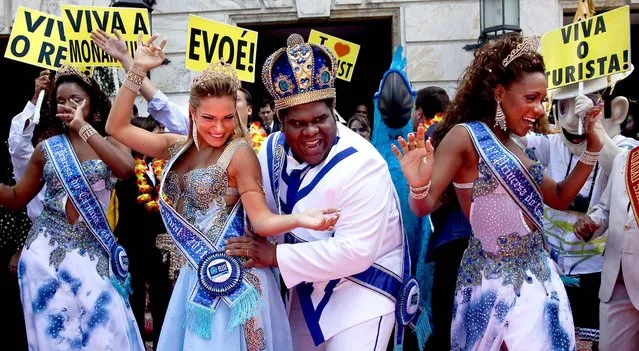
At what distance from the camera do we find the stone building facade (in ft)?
34.0

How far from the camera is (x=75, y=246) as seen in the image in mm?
4680

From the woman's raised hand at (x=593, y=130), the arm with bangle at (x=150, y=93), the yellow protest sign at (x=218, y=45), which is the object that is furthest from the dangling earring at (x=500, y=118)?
the yellow protest sign at (x=218, y=45)

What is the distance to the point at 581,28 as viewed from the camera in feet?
16.1

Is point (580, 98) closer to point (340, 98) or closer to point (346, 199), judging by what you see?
point (346, 199)

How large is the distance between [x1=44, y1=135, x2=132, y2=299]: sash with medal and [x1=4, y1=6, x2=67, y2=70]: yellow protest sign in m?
1.19

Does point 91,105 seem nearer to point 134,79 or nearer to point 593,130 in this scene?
point 134,79

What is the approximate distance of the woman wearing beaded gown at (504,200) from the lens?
3.70 meters

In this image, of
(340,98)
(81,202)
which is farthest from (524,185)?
(340,98)

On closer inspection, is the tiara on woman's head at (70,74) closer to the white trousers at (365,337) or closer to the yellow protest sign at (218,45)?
the yellow protest sign at (218,45)

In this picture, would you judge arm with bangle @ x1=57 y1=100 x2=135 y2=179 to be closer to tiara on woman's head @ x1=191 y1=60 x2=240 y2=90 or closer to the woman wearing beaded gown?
tiara on woman's head @ x1=191 y1=60 x2=240 y2=90

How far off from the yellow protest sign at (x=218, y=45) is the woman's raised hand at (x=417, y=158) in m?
2.61

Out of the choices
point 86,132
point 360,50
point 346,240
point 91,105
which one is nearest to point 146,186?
point 91,105

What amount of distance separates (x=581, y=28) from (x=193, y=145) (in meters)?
2.41

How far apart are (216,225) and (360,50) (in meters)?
10.6
